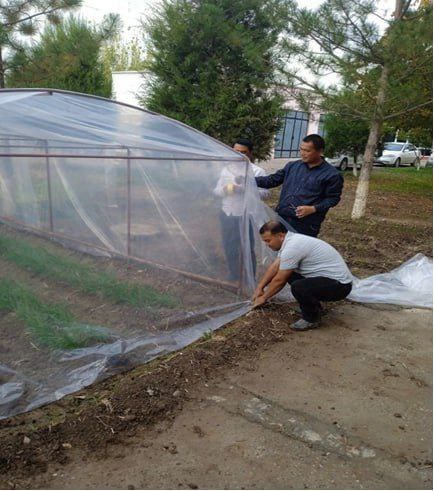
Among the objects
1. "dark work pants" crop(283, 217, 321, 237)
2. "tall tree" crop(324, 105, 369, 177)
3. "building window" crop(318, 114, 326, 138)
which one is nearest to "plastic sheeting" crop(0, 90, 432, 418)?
"dark work pants" crop(283, 217, 321, 237)

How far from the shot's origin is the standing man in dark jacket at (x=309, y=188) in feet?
13.3

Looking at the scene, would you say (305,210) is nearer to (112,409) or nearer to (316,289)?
(316,289)

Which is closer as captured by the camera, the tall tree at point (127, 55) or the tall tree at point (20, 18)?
the tall tree at point (20, 18)

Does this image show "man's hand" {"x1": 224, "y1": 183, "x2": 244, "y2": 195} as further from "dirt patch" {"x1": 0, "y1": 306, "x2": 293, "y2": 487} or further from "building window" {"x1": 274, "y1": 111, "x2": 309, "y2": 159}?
"building window" {"x1": 274, "y1": 111, "x2": 309, "y2": 159}

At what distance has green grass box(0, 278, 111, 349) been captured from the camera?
3.24m

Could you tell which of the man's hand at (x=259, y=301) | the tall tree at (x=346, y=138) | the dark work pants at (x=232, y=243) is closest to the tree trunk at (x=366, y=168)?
the dark work pants at (x=232, y=243)

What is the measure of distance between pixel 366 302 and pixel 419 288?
72 cm

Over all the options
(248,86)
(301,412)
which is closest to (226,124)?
(248,86)

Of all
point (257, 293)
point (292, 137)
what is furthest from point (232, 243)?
point (292, 137)

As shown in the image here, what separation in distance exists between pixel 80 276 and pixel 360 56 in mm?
5383

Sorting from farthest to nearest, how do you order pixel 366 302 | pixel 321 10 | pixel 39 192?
pixel 321 10 → pixel 39 192 → pixel 366 302

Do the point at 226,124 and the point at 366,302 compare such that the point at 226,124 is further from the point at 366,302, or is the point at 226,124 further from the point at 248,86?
the point at 366,302

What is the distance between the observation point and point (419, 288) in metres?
4.88

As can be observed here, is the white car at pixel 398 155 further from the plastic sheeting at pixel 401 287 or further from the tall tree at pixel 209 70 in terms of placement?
the plastic sheeting at pixel 401 287
